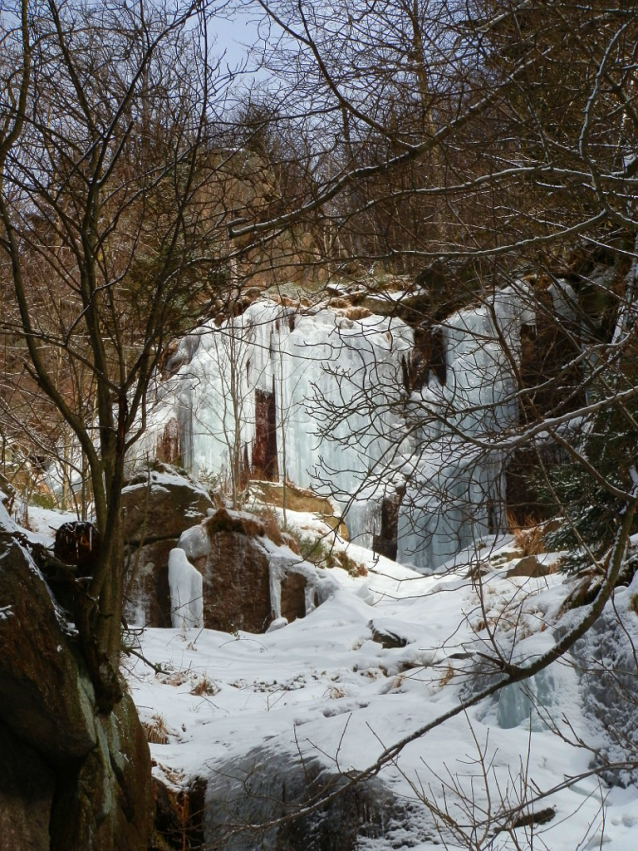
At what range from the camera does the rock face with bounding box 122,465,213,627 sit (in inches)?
380

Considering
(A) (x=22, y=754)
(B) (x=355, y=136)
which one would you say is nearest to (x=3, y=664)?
(A) (x=22, y=754)

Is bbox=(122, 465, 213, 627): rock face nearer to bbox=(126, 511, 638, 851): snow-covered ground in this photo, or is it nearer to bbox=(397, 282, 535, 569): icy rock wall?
bbox=(126, 511, 638, 851): snow-covered ground

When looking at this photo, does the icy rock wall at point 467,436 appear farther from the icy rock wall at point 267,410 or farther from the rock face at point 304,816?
the icy rock wall at point 267,410

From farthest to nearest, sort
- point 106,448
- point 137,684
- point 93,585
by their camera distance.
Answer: point 137,684
point 106,448
point 93,585

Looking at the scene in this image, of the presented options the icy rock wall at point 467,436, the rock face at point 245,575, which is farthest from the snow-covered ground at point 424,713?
the rock face at point 245,575

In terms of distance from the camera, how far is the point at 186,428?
14062mm

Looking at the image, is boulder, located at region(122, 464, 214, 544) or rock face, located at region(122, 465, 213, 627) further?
boulder, located at region(122, 464, 214, 544)

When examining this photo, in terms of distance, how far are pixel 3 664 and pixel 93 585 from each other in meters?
0.56

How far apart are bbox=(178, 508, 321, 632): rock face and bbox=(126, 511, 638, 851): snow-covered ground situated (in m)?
0.70

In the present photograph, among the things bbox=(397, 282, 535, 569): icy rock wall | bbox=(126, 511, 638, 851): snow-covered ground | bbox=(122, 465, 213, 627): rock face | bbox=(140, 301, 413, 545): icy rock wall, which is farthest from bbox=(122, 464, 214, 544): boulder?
bbox=(397, 282, 535, 569): icy rock wall

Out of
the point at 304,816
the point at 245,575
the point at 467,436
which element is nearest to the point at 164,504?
the point at 245,575

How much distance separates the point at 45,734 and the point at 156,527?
7.10 metres

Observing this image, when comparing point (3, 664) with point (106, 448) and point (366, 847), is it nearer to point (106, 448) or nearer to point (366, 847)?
point (106, 448)

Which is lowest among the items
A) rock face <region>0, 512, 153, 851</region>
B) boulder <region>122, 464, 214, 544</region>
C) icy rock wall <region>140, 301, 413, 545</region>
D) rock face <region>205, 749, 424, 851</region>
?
rock face <region>205, 749, 424, 851</region>
